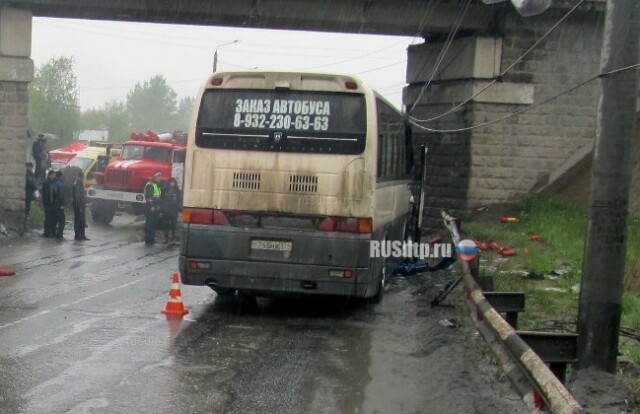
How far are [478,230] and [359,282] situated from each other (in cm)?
1005

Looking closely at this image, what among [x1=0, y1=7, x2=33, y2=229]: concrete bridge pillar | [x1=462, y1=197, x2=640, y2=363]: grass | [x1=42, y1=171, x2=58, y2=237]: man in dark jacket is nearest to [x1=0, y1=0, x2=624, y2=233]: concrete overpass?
[x1=0, y1=7, x2=33, y2=229]: concrete bridge pillar

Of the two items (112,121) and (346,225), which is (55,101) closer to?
(112,121)

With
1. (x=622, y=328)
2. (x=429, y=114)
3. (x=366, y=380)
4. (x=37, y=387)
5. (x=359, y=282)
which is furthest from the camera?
(x=429, y=114)

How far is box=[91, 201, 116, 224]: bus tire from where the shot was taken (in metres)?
27.9

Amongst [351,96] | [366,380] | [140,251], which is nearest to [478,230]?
[140,251]

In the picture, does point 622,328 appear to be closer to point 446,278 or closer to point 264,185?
point 264,185

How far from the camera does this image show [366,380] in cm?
798

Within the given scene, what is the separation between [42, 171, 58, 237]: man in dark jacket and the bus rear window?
1129 centimetres

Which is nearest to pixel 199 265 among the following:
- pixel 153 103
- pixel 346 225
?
pixel 346 225

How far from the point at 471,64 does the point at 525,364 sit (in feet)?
54.1

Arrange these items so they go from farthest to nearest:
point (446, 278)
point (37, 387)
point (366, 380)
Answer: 1. point (446, 278)
2. point (366, 380)
3. point (37, 387)

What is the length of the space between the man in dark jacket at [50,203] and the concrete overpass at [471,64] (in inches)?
24.2

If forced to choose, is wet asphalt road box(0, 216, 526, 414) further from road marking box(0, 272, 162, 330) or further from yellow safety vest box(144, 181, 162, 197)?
yellow safety vest box(144, 181, 162, 197)

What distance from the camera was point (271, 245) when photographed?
36.2ft
